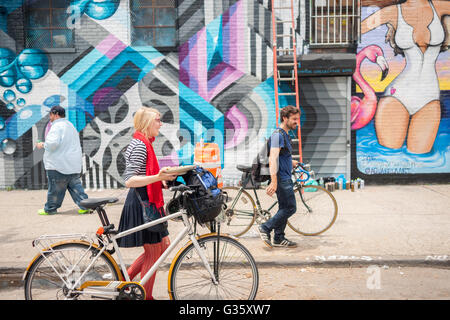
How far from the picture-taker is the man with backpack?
5.29 m

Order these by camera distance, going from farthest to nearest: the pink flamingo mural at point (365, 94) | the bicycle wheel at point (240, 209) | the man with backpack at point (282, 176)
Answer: the pink flamingo mural at point (365, 94), the bicycle wheel at point (240, 209), the man with backpack at point (282, 176)

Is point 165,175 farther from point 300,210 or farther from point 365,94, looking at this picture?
point 365,94

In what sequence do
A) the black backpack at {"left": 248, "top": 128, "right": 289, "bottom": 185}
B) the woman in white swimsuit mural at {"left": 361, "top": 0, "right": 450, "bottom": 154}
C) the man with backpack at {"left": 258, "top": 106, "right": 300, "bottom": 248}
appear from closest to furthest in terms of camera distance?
1. the man with backpack at {"left": 258, "top": 106, "right": 300, "bottom": 248}
2. the black backpack at {"left": 248, "top": 128, "right": 289, "bottom": 185}
3. the woman in white swimsuit mural at {"left": 361, "top": 0, "right": 450, "bottom": 154}

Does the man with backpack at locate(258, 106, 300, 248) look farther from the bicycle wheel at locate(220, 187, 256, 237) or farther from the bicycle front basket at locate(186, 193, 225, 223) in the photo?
the bicycle front basket at locate(186, 193, 225, 223)

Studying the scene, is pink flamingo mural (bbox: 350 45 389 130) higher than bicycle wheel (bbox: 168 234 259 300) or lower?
higher

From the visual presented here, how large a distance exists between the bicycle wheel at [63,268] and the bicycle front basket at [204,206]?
0.84 m

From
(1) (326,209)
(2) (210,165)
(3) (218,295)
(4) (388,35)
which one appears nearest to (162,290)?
(3) (218,295)

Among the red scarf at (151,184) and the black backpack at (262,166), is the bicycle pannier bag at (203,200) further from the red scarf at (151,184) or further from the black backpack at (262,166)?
the black backpack at (262,166)

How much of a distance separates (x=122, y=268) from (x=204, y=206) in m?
0.91

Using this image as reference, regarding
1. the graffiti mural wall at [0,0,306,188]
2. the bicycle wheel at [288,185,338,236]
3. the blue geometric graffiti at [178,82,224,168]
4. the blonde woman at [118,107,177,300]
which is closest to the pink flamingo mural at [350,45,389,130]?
the graffiti mural wall at [0,0,306,188]

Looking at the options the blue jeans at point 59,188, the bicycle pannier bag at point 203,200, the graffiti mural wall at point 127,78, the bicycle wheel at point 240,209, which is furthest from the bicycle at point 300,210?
the graffiti mural wall at point 127,78

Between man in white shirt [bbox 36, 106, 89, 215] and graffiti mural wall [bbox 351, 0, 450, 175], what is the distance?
22.6 feet

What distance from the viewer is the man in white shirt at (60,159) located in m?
7.36
